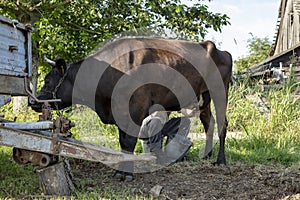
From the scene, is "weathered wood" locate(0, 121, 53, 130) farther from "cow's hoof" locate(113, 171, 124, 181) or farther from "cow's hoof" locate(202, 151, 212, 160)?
"cow's hoof" locate(202, 151, 212, 160)

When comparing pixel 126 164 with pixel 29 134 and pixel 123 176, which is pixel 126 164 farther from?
pixel 29 134

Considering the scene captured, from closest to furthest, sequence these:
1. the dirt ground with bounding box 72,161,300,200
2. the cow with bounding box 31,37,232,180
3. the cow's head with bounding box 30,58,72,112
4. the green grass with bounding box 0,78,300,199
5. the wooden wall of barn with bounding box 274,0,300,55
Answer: the dirt ground with bounding box 72,161,300,200 → the green grass with bounding box 0,78,300,199 → the cow with bounding box 31,37,232,180 → the cow's head with bounding box 30,58,72,112 → the wooden wall of barn with bounding box 274,0,300,55

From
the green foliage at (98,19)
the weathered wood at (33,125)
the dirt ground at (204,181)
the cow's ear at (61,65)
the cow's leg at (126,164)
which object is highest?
the green foliage at (98,19)

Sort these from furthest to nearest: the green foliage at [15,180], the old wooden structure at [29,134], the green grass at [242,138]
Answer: the green grass at [242,138] → the green foliage at [15,180] → the old wooden structure at [29,134]

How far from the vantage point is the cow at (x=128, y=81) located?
16.2 feet

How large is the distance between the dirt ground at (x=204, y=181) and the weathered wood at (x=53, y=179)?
38cm

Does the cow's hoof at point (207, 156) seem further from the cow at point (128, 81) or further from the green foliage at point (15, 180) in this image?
the green foliage at point (15, 180)

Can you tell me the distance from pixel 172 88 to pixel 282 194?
1.94m

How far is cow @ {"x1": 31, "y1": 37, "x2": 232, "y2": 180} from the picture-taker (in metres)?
4.94

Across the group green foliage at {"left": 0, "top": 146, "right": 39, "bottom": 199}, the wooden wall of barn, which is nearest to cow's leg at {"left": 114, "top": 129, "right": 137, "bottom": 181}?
green foliage at {"left": 0, "top": 146, "right": 39, "bottom": 199}

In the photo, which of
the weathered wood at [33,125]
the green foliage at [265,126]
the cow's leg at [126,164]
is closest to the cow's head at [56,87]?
the cow's leg at [126,164]

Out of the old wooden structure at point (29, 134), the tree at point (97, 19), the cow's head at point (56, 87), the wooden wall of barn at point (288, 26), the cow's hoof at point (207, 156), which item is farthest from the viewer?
the wooden wall of barn at point (288, 26)

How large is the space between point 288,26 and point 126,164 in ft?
65.9

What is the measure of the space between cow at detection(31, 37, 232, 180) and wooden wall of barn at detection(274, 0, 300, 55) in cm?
1714
